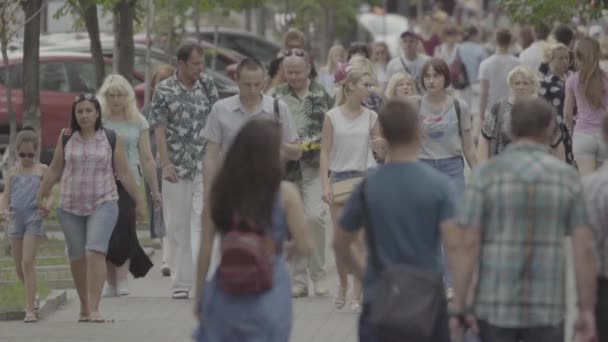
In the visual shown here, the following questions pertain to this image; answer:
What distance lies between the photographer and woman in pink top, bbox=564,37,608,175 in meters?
14.5

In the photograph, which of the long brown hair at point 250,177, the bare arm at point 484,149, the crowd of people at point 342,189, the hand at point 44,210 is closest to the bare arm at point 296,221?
the crowd of people at point 342,189

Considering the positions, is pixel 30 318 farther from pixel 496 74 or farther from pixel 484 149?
pixel 496 74

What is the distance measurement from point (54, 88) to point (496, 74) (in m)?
5.82

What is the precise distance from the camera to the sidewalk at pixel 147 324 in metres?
11.8

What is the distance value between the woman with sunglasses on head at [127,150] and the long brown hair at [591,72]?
11.0 feet

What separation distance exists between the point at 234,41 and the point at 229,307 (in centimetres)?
2895

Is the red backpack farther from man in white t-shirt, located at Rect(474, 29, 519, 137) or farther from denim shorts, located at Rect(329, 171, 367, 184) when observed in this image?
man in white t-shirt, located at Rect(474, 29, 519, 137)

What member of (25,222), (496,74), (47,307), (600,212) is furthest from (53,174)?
(496,74)

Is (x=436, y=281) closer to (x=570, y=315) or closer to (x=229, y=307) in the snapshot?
(x=229, y=307)

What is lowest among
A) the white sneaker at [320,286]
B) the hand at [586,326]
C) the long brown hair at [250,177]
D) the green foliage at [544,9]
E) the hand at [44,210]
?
the white sneaker at [320,286]

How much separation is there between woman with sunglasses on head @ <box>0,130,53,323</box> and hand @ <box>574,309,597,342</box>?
5.71 metres

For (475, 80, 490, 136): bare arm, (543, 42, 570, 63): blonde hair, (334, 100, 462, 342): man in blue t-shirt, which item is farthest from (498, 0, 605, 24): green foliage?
(334, 100, 462, 342): man in blue t-shirt

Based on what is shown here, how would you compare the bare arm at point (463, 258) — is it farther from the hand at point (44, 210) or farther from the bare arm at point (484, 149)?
the bare arm at point (484, 149)

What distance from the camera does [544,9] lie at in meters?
20.7
